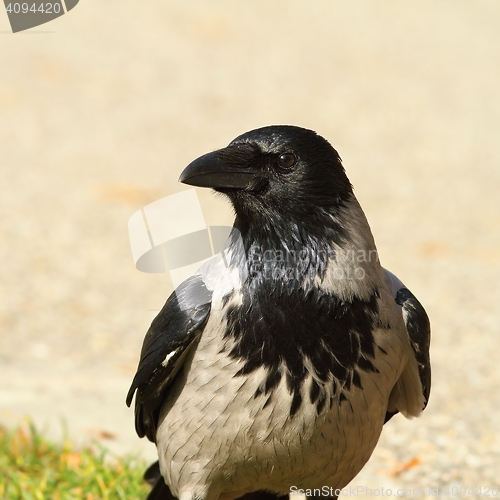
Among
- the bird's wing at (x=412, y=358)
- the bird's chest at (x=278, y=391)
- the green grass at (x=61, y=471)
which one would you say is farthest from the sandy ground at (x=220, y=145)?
the bird's chest at (x=278, y=391)

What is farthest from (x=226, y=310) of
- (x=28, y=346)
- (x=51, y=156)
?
(x=51, y=156)

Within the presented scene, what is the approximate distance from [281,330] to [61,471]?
233cm

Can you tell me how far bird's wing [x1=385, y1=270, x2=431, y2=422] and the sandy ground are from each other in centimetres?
133

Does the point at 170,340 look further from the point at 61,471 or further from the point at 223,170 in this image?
the point at 61,471

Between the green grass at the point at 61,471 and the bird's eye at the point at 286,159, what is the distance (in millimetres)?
2394

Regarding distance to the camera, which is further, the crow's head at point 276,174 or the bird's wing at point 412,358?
the bird's wing at point 412,358

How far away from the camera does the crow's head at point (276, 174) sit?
3.47 meters

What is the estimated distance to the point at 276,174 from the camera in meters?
3.50

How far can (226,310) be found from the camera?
11.6ft

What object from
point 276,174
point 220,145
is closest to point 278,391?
point 276,174

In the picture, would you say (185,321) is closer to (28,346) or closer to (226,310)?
(226,310)

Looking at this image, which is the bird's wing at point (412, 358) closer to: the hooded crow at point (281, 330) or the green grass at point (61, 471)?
the hooded crow at point (281, 330)

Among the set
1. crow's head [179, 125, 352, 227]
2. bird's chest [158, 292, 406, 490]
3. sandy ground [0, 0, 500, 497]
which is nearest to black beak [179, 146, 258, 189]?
crow's head [179, 125, 352, 227]

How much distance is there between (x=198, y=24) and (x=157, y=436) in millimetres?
16092
